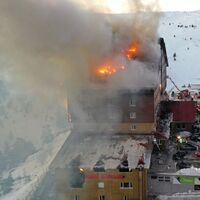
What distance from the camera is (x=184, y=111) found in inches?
1187

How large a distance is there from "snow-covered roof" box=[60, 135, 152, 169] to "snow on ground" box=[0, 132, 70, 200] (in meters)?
3.33

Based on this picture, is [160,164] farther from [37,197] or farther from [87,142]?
[37,197]

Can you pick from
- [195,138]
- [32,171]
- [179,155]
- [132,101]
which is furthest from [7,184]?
[195,138]

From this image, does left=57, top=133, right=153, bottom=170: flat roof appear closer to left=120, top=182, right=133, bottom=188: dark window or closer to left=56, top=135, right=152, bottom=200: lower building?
left=56, top=135, right=152, bottom=200: lower building

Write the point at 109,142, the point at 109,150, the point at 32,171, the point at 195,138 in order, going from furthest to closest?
the point at 32,171 < the point at 195,138 < the point at 109,142 < the point at 109,150

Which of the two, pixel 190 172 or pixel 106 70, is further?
pixel 106 70

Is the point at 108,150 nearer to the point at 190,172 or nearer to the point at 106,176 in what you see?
the point at 106,176

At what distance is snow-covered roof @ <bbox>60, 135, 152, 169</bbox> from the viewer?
23203mm

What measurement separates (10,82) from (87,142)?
21772 millimetres

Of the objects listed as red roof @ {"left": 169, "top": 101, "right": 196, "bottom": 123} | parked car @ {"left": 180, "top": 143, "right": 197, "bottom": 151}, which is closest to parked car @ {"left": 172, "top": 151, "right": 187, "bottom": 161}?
parked car @ {"left": 180, "top": 143, "right": 197, "bottom": 151}

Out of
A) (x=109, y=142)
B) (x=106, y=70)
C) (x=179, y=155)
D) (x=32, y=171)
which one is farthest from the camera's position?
(x=32, y=171)

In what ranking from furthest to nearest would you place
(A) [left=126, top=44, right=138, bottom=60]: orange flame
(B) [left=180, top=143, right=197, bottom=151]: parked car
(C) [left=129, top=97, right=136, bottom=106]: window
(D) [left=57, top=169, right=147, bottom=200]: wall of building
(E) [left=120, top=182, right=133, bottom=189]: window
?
(A) [left=126, top=44, right=138, bottom=60]: orange flame → (C) [left=129, top=97, right=136, bottom=106]: window → (B) [left=180, top=143, right=197, bottom=151]: parked car → (E) [left=120, top=182, right=133, bottom=189]: window → (D) [left=57, top=169, right=147, bottom=200]: wall of building

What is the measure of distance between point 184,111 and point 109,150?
765 cm

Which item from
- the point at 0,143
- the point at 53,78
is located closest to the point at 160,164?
the point at 53,78
